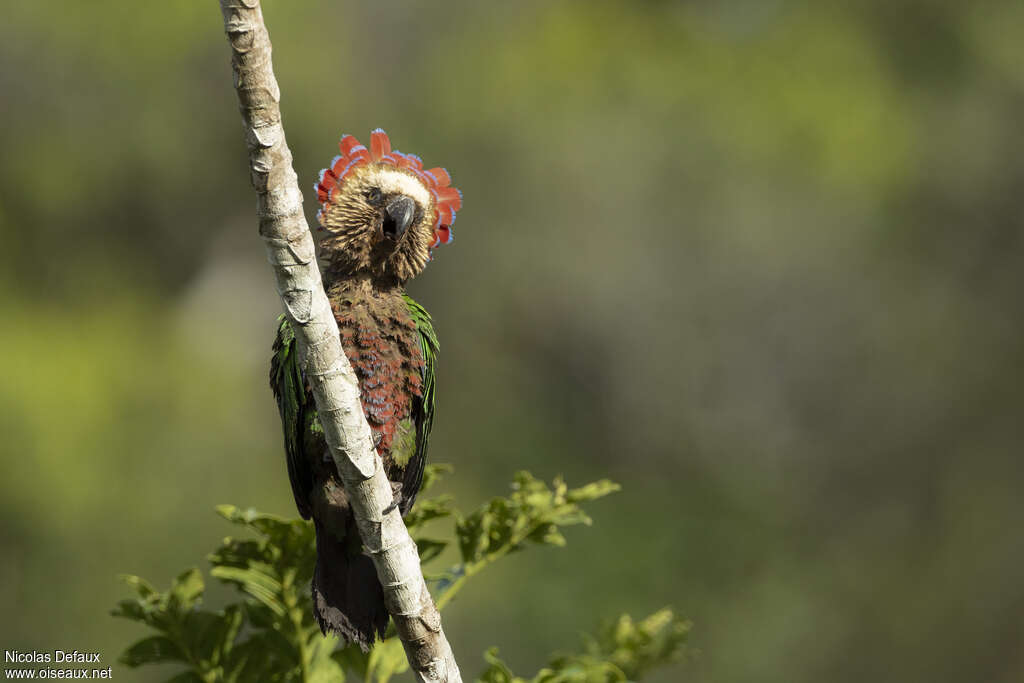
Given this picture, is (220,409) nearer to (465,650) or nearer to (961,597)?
(465,650)

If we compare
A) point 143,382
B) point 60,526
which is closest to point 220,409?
point 143,382

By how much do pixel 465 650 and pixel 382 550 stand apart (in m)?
7.09

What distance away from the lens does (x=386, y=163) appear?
11.2 ft

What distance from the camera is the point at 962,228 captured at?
10539 mm

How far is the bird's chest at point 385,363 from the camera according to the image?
310 cm

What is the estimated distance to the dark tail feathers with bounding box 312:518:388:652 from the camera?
2871 millimetres

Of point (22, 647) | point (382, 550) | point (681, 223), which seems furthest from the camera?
point (681, 223)

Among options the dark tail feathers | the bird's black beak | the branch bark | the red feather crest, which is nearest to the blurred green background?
the red feather crest

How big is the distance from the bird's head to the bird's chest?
0.14 m

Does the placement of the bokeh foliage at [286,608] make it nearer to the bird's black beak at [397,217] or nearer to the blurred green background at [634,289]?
the bird's black beak at [397,217]

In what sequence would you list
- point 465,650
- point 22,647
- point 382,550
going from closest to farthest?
point 382,550 < point 22,647 < point 465,650

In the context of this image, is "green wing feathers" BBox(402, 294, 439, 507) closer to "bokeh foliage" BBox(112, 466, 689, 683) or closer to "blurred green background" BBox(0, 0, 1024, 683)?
"bokeh foliage" BBox(112, 466, 689, 683)

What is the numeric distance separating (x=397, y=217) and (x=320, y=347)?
846 mm

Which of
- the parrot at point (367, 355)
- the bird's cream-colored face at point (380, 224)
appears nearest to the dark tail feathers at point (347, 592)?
the parrot at point (367, 355)
